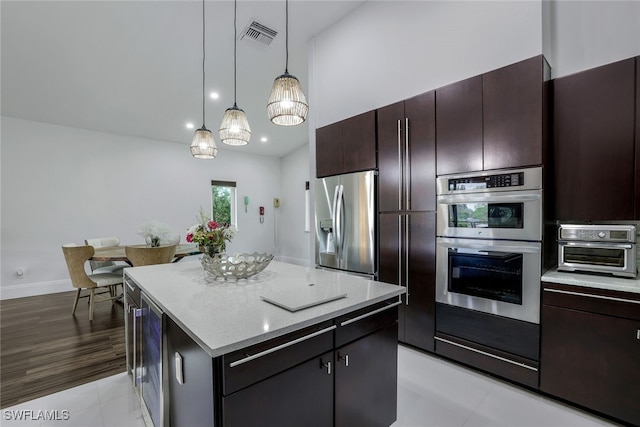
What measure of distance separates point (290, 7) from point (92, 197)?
4509mm

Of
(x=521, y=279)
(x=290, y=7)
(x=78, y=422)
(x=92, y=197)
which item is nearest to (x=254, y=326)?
(x=78, y=422)

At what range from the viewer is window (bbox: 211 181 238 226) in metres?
6.51

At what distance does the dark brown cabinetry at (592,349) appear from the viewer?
1.64 m

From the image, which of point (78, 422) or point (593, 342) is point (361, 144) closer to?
point (593, 342)

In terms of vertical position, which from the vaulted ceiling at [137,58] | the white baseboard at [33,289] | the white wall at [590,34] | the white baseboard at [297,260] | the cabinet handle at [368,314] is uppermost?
the vaulted ceiling at [137,58]

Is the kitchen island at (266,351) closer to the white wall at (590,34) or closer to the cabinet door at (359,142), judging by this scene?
the cabinet door at (359,142)

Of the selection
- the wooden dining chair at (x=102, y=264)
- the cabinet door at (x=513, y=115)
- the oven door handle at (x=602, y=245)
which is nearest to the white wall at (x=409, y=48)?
the cabinet door at (x=513, y=115)

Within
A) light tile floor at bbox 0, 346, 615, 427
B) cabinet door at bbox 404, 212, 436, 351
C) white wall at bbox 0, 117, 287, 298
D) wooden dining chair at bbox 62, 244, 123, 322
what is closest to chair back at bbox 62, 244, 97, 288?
wooden dining chair at bbox 62, 244, 123, 322

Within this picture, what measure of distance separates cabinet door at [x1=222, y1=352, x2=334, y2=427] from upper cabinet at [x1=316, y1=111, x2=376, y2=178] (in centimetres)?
210

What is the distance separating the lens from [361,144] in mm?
3002

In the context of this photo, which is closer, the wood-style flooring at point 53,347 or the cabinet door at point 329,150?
the wood-style flooring at point 53,347

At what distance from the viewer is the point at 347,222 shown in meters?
3.10

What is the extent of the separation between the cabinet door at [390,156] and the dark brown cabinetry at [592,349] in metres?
1.32

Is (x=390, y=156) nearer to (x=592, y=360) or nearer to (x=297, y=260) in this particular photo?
(x=592, y=360)
